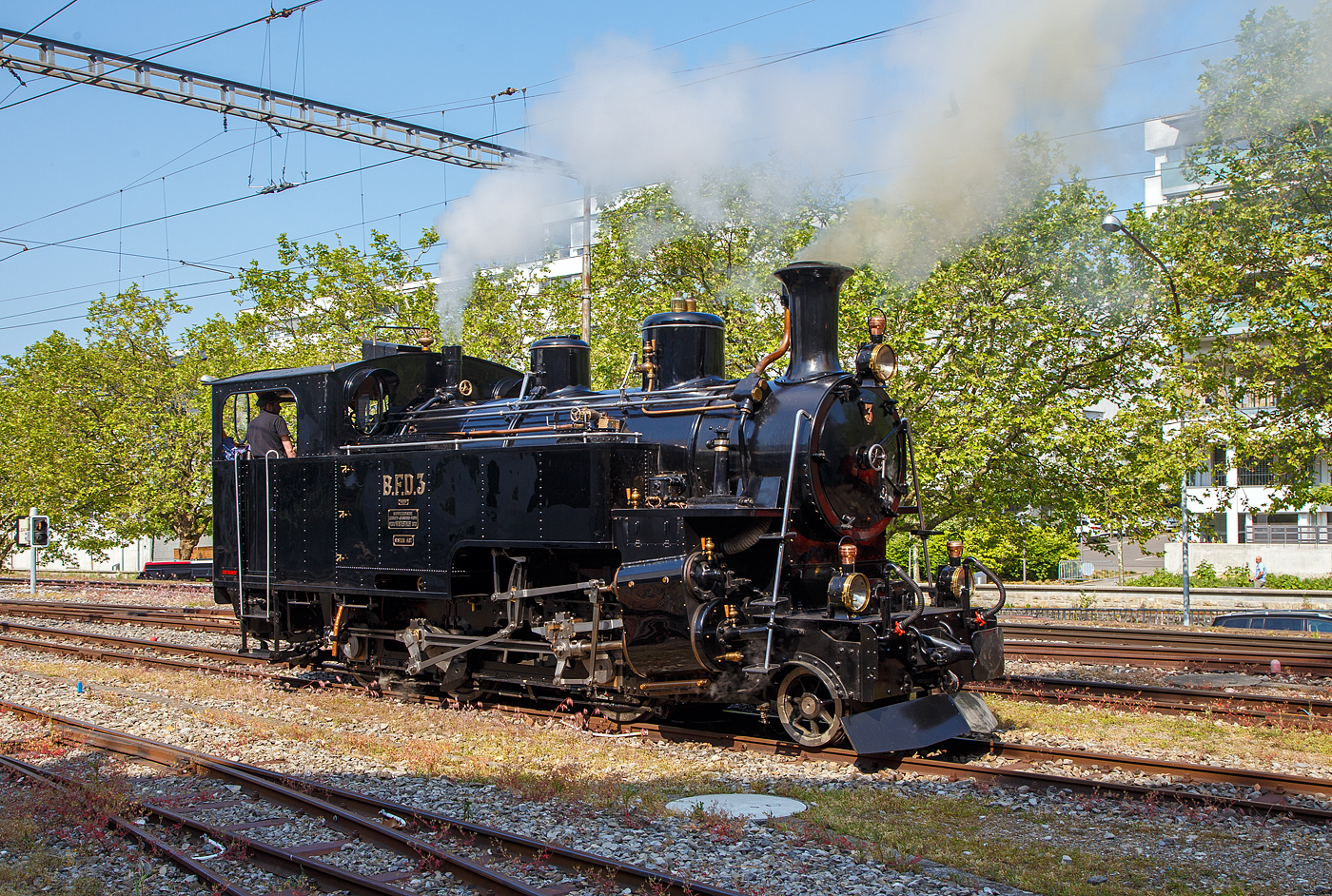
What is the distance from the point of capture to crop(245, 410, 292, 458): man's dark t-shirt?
1081cm

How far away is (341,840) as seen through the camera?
5496 millimetres

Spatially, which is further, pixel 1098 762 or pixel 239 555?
pixel 239 555

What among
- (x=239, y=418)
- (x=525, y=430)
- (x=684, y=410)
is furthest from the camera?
(x=239, y=418)

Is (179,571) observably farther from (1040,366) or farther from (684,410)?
(684,410)

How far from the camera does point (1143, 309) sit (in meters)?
15.2

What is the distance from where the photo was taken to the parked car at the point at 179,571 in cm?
2964

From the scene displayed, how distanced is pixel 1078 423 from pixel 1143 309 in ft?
6.73

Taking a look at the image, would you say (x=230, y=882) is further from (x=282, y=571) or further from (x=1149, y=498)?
(x=1149, y=498)

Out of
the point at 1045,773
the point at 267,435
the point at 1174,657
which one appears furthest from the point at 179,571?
the point at 1045,773

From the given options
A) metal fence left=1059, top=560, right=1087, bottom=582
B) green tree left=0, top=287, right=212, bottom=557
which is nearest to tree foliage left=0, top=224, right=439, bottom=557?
green tree left=0, top=287, right=212, bottom=557

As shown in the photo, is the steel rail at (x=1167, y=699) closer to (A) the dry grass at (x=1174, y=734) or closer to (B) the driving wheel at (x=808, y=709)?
(A) the dry grass at (x=1174, y=734)

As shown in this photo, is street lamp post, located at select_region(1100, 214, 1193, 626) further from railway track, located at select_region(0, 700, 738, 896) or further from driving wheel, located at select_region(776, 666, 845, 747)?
railway track, located at select_region(0, 700, 738, 896)

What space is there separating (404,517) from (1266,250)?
1199 centimetres

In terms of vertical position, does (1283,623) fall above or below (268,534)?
below
